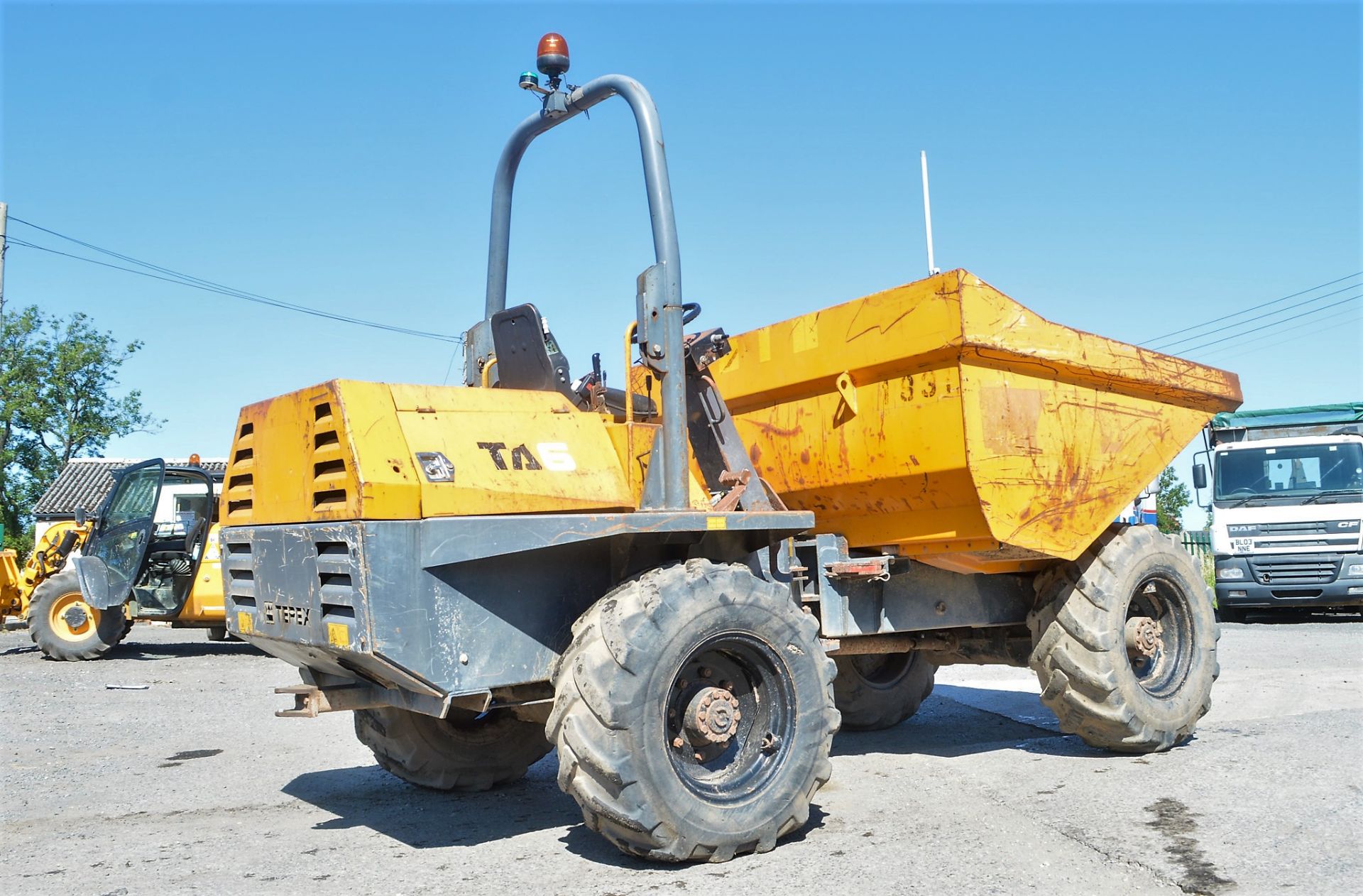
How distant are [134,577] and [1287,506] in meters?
15.4

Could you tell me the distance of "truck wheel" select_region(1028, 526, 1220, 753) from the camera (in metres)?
6.61

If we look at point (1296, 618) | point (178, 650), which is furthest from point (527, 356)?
point (1296, 618)

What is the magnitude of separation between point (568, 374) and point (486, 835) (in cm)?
222

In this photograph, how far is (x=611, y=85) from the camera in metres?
5.46

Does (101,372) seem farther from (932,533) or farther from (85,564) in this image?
(932,533)

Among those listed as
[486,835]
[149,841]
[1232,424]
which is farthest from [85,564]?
[1232,424]

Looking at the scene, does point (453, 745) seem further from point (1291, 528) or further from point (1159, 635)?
point (1291, 528)

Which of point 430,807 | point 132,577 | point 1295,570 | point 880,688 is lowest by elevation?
point 430,807

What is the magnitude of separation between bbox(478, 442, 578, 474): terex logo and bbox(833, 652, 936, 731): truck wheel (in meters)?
3.61

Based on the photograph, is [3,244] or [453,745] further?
[3,244]

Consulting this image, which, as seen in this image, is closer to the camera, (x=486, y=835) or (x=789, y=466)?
(x=486, y=835)

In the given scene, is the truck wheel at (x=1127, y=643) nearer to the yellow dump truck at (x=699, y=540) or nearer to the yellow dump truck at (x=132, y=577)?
the yellow dump truck at (x=699, y=540)

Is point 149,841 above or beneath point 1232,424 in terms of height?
beneath

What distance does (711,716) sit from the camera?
16.2 feet
